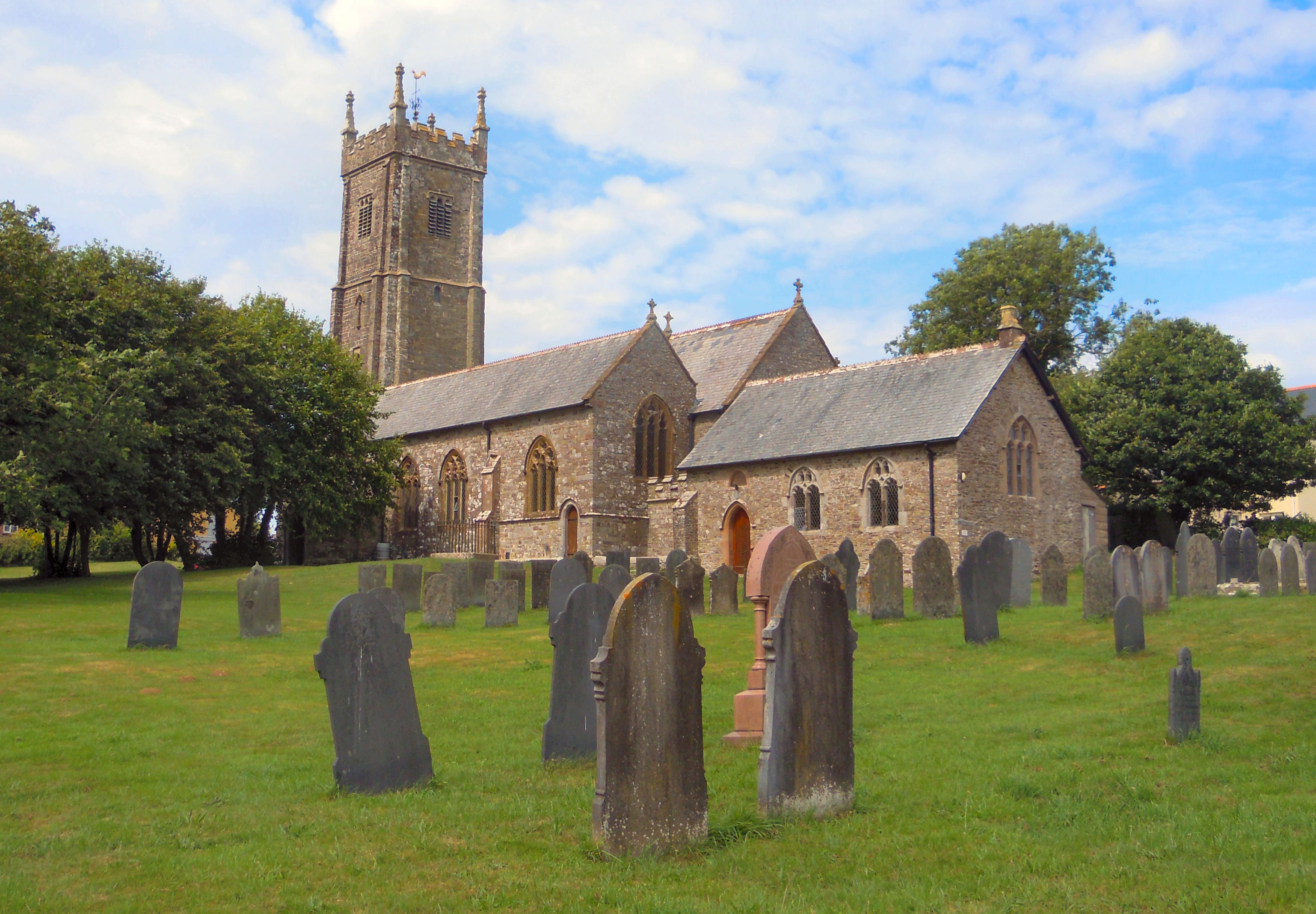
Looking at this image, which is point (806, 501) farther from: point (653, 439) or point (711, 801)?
point (711, 801)

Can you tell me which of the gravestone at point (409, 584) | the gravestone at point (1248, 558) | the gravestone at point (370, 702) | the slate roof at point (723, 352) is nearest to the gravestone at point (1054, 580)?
the gravestone at point (1248, 558)

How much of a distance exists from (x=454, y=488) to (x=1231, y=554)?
24.8m

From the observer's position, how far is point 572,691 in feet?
26.6

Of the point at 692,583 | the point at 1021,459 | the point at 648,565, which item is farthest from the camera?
the point at 1021,459

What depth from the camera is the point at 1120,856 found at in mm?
5445

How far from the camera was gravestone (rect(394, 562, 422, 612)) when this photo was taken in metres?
19.8

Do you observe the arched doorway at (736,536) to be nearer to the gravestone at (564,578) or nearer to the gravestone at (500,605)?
the gravestone at (500,605)

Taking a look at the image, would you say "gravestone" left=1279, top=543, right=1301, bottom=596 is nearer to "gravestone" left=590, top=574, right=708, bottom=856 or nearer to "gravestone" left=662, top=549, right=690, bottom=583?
"gravestone" left=662, top=549, right=690, bottom=583

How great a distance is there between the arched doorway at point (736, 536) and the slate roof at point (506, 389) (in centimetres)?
597

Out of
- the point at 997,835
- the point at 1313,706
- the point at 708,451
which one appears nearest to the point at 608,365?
the point at 708,451

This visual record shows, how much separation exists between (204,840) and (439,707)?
4.54m

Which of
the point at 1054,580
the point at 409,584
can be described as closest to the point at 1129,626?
the point at 1054,580

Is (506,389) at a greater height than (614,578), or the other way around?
(506,389)

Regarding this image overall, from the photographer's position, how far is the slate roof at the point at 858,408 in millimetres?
26719
